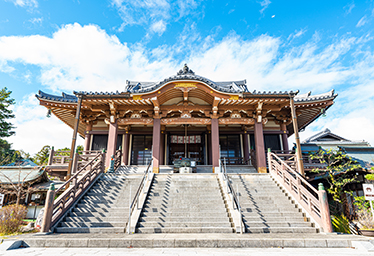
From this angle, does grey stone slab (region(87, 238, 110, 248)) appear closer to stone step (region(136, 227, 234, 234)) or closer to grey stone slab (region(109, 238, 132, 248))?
grey stone slab (region(109, 238, 132, 248))

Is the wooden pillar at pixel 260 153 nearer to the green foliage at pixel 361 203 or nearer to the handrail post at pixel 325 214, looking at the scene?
the green foliage at pixel 361 203

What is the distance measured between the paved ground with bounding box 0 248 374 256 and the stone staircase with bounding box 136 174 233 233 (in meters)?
1.48

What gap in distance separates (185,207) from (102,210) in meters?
3.14

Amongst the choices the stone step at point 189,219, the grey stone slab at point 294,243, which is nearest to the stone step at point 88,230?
the stone step at point 189,219

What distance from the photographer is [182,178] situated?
10109 millimetres

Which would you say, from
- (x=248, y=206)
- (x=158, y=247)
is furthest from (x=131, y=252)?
(x=248, y=206)

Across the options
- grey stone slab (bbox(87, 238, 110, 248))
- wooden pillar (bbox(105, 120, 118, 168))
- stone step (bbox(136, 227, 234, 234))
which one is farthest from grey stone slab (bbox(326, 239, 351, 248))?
wooden pillar (bbox(105, 120, 118, 168))

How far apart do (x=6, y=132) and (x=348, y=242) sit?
113 ft

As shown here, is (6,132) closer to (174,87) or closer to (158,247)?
(174,87)

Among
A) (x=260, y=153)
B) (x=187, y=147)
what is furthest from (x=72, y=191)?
(x=260, y=153)

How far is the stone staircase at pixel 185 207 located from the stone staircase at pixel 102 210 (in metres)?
0.86

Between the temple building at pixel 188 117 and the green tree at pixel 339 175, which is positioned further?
the temple building at pixel 188 117

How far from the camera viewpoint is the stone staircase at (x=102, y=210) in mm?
6859

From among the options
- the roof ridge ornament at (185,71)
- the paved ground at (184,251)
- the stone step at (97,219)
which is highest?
the roof ridge ornament at (185,71)
